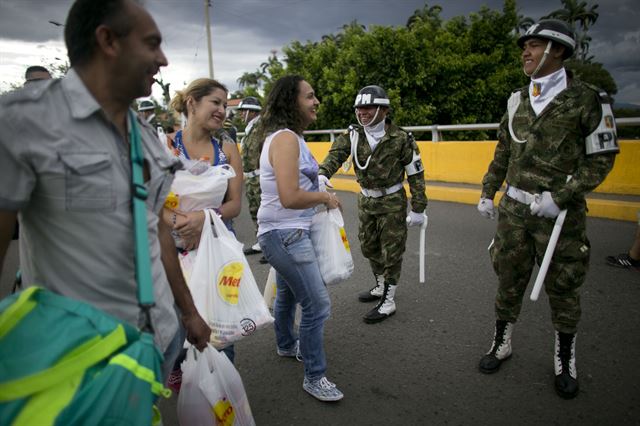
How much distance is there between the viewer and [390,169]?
13.6ft

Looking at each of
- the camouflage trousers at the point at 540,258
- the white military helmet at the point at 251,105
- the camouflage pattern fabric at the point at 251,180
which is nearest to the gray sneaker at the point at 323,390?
A: the camouflage trousers at the point at 540,258

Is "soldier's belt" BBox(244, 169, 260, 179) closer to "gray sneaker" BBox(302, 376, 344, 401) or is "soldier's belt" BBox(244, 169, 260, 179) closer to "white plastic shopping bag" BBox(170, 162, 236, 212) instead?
"white plastic shopping bag" BBox(170, 162, 236, 212)

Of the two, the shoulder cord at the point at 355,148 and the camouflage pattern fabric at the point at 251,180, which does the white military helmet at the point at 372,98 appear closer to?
the shoulder cord at the point at 355,148

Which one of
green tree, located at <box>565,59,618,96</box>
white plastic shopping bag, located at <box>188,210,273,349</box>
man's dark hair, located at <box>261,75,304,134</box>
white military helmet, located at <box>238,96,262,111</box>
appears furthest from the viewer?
green tree, located at <box>565,59,618,96</box>

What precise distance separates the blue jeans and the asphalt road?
34 centimetres

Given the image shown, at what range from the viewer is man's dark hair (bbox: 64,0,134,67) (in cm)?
131

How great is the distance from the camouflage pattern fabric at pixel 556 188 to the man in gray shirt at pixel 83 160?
249 cm

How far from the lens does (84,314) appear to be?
49.6 inches

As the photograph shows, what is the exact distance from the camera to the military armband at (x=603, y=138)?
9.21 ft

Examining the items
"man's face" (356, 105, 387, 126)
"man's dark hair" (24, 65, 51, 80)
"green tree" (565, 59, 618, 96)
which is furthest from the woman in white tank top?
"green tree" (565, 59, 618, 96)

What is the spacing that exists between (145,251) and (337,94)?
53.2 feet

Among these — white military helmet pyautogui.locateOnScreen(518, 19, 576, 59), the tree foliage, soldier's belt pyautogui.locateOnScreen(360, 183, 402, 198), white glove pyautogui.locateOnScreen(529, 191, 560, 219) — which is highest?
the tree foliage

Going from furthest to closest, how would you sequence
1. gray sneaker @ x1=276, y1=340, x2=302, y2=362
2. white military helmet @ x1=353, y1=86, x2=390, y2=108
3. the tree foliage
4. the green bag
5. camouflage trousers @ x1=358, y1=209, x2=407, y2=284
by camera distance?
the tree foliage → camouflage trousers @ x1=358, y1=209, x2=407, y2=284 → white military helmet @ x1=353, y1=86, x2=390, y2=108 → gray sneaker @ x1=276, y1=340, x2=302, y2=362 → the green bag

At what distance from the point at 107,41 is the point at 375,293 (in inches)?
149
